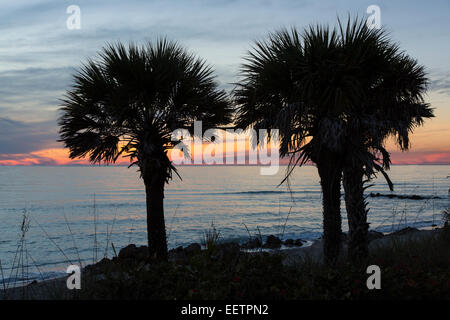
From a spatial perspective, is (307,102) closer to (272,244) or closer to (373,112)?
(373,112)

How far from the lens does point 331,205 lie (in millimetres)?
10586

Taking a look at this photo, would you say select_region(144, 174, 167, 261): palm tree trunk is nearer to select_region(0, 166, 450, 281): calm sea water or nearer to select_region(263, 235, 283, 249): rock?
select_region(0, 166, 450, 281): calm sea water

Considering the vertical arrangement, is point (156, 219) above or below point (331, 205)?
below

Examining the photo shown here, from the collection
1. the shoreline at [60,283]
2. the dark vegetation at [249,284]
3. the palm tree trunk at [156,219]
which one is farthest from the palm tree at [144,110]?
the dark vegetation at [249,284]

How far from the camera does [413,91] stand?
9.97m

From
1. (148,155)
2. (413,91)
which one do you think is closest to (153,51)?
(148,155)

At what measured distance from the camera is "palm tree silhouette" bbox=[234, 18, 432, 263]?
9.40m

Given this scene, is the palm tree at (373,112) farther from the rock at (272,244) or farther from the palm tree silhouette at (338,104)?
the rock at (272,244)

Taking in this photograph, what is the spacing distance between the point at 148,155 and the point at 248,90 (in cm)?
369

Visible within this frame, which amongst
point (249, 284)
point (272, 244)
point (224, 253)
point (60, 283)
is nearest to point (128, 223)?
point (272, 244)

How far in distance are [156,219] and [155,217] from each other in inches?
2.7

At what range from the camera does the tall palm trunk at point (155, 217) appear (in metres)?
12.1

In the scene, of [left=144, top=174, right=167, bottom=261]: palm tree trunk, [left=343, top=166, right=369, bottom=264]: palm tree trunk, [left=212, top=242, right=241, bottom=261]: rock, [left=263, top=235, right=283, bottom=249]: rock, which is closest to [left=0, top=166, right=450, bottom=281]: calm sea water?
[left=144, top=174, right=167, bottom=261]: palm tree trunk

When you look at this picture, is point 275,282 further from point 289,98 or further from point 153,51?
point 153,51
